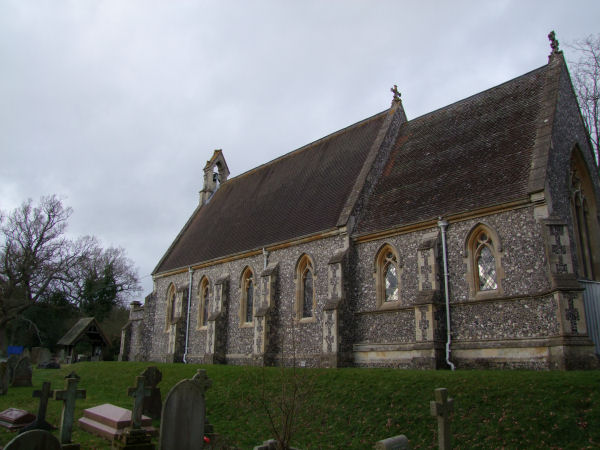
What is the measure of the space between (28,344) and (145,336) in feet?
65.5

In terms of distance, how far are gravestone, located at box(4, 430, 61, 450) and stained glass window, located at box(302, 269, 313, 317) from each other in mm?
12950

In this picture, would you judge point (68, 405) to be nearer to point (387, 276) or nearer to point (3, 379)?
point (3, 379)

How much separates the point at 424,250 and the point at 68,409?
10.1 metres

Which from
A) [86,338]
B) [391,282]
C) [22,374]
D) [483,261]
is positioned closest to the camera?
[483,261]

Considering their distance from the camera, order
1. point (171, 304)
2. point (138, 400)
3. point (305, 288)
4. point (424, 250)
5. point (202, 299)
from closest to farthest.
A: point (138, 400) → point (424, 250) → point (305, 288) → point (202, 299) → point (171, 304)

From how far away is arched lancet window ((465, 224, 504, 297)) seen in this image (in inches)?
530

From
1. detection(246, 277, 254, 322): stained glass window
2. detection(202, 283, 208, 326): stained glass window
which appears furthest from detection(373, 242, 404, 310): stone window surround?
detection(202, 283, 208, 326): stained glass window

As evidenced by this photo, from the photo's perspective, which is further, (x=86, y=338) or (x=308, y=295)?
(x=86, y=338)

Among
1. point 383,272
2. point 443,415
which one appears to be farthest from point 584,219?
point 443,415

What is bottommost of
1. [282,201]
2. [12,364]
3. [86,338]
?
[12,364]

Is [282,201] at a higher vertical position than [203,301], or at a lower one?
higher

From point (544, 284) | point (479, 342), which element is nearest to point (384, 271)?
point (479, 342)

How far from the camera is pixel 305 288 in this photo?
1875 centimetres

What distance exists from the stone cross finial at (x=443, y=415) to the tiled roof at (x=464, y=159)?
7588mm
